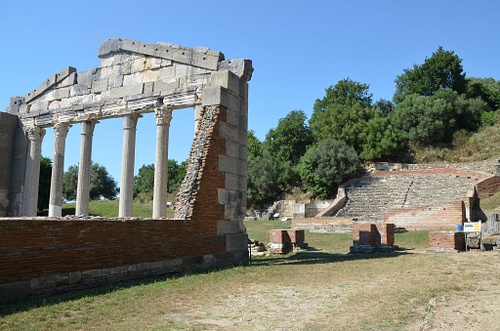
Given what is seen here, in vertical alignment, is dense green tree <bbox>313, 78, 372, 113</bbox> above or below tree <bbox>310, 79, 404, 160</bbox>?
above

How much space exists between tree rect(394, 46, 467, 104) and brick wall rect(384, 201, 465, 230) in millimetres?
26470

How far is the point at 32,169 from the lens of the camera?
19844mm

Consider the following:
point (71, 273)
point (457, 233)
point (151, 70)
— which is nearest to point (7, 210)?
point (151, 70)

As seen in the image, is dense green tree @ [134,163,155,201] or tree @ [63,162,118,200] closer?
tree @ [63,162,118,200]

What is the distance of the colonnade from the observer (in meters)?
15.8

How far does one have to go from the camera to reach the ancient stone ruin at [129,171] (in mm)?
7848

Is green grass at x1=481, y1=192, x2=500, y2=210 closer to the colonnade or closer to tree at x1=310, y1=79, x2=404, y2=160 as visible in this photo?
tree at x1=310, y1=79, x2=404, y2=160

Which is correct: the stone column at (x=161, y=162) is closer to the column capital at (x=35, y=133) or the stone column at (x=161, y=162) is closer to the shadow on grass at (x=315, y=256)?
the shadow on grass at (x=315, y=256)

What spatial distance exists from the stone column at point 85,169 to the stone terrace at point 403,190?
667 inches

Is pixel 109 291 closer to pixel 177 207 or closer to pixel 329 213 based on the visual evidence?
pixel 177 207

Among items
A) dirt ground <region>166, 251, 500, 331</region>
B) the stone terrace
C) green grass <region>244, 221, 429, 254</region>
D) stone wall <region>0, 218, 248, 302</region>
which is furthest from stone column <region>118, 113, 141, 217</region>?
the stone terrace

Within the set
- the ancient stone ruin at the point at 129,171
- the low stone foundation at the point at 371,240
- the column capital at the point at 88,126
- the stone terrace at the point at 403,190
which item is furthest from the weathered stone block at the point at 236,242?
the stone terrace at the point at 403,190

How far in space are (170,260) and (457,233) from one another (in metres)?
9.98

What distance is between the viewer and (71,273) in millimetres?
8125
